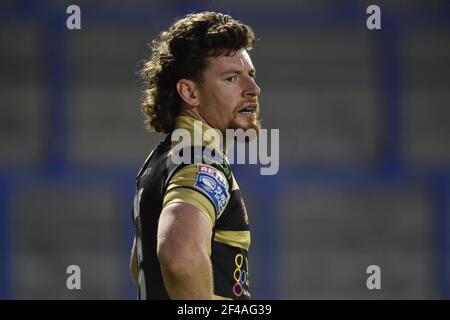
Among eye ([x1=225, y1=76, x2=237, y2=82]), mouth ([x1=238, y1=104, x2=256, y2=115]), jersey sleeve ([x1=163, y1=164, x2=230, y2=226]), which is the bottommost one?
jersey sleeve ([x1=163, y1=164, x2=230, y2=226])

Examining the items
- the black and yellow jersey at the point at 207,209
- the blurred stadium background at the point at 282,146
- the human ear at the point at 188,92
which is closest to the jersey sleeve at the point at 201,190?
the black and yellow jersey at the point at 207,209

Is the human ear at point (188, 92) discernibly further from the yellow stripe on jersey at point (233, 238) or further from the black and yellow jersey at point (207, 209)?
the yellow stripe on jersey at point (233, 238)

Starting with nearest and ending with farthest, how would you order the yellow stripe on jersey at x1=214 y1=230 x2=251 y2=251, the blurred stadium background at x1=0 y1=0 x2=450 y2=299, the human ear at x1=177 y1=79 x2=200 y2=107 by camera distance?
the yellow stripe on jersey at x1=214 y1=230 x2=251 y2=251, the human ear at x1=177 y1=79 x2=200 y2=107, the blurred stadium background at x1=0 y1=0 x2=450 y2=299

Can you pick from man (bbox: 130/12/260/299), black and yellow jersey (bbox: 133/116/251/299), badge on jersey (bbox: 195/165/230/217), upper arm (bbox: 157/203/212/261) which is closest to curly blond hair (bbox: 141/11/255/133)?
man (bbox: 130/12/260/299)

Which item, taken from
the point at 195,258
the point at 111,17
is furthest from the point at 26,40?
the point at 195,258

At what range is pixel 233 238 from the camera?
309 cm

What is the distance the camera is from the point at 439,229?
8.28 m

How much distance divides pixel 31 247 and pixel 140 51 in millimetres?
2111

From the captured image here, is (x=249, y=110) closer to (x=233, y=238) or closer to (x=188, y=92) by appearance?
(x=188, y=92)

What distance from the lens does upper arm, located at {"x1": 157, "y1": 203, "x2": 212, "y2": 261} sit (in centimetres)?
277

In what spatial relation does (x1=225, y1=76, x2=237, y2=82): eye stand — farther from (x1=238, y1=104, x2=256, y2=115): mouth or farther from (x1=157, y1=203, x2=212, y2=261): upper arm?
(x1=157, y1=203, x2=212, y2=261): upper arm

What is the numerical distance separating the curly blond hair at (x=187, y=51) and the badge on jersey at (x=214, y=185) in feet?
1.64

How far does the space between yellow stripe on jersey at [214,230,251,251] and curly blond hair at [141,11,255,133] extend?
571 mm
